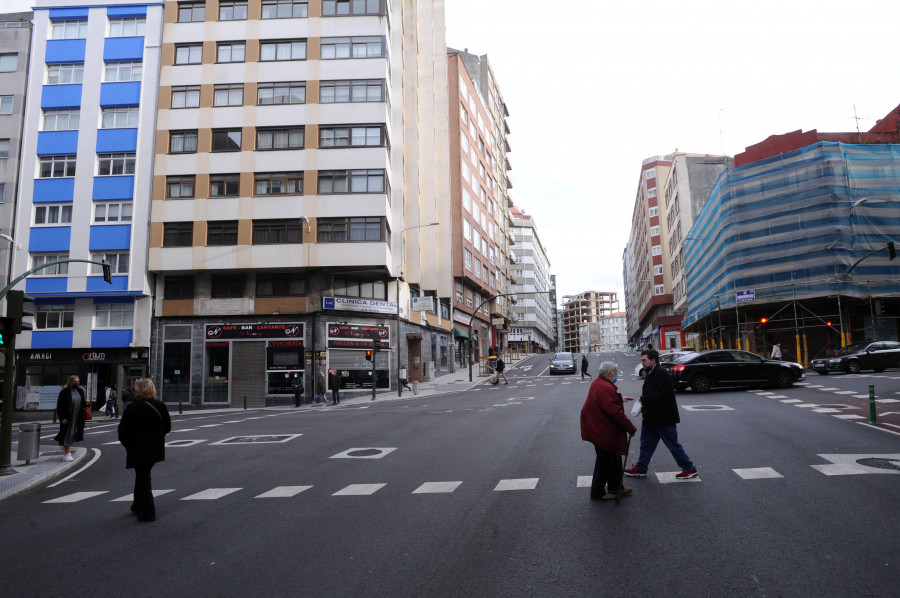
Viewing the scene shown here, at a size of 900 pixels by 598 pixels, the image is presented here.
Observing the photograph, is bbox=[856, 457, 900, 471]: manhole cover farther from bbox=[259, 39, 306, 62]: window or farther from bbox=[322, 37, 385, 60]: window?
bbox=[259, 39, 306, 62]: window

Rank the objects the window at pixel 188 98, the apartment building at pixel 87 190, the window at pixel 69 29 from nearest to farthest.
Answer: the apartment building at pixel 87 190 < the window at pixel 188 98 < the window at pixel 69 29

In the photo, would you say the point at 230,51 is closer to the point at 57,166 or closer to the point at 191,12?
the point at 191,12

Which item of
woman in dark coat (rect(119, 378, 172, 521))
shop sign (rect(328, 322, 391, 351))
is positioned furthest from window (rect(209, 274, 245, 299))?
woman in dark coat (rect(119, 378, 172, 521))

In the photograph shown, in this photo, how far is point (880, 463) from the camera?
7.98 meters

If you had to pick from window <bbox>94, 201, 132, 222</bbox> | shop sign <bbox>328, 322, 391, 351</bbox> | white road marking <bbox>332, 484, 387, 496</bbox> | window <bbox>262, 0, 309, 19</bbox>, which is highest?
window <bbox>262, 0, 309, 19</bbox>

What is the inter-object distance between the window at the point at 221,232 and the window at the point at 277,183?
2.31 metres

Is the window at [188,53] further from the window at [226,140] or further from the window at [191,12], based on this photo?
the window at [226,140]

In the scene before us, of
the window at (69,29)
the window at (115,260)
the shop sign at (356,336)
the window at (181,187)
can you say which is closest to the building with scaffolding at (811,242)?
the shop sign at (356,336)

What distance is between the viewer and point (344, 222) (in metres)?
32.0

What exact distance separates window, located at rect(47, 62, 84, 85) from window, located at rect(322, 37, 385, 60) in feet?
47.2

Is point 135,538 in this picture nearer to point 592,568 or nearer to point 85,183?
point 592,568

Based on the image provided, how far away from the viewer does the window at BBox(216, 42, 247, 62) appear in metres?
34.1

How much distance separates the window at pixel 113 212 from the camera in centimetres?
3291

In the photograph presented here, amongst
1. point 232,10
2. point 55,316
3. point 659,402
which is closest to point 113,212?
point 55,316
